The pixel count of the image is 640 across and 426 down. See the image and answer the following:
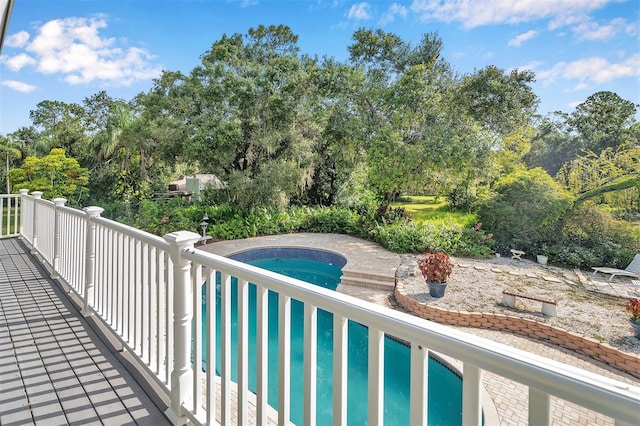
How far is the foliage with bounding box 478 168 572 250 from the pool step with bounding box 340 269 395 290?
15.4 feet

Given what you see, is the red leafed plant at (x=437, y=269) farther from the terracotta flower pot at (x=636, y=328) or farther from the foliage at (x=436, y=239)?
the foliage at (x=436, y=239)

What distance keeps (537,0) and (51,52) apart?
14.4 meters

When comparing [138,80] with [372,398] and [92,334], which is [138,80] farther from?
[372,398]

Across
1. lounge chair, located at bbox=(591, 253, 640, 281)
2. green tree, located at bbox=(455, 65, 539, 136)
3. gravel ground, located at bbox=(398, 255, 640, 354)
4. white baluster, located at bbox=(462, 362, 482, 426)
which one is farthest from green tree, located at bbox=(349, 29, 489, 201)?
white baluster, located at bbox=(462, 362, 482, 426)

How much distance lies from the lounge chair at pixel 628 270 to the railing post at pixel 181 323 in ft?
28.7

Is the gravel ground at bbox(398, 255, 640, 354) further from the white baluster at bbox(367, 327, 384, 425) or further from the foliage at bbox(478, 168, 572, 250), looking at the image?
the white baluster at bbox(367, 327, 384, 425)

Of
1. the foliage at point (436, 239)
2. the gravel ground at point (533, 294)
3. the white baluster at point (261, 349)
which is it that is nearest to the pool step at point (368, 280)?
the gravel ground at point (533, 294)

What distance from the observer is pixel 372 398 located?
972mm

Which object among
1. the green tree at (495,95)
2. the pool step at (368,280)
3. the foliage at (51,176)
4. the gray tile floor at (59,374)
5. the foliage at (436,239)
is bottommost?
the pool step at (368,280)

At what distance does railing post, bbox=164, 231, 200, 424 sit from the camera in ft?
5.71

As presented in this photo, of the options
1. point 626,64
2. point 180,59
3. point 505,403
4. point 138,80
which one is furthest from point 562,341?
point 138,80

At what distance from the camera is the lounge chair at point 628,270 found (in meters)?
7.28

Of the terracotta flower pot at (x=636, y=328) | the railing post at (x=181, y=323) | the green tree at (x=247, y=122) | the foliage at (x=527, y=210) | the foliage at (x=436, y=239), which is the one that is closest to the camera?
the railing post at (x=181, y=323)

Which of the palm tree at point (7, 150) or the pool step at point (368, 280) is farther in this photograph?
the palm tree at point (7, 150)
